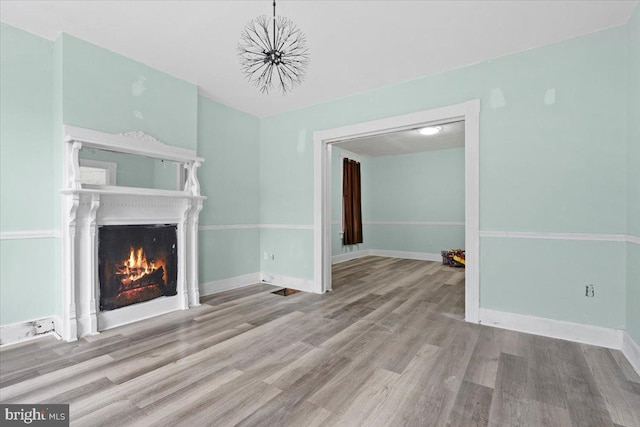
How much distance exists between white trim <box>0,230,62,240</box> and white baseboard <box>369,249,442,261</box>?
632cm

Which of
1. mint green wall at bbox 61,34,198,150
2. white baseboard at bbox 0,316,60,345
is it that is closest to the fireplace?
white baseboard at bbox 0,316,60,345

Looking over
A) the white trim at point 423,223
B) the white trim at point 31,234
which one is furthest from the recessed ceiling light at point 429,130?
the white trim at point 31,234

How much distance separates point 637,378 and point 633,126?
5.73ft

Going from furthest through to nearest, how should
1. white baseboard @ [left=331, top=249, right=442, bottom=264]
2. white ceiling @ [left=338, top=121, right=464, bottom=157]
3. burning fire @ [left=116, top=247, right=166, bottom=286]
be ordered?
1. white baseboard @ [left=331, top=249, right=442, bottom=264]
2. white ceiling @ [left=338, top=121, right=464, bottom=157]
3. burning fire @ [left=116, top=247, right=166, bottom=286]

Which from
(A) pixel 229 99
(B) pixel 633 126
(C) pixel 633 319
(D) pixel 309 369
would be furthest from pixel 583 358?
(A) pixel 229 99

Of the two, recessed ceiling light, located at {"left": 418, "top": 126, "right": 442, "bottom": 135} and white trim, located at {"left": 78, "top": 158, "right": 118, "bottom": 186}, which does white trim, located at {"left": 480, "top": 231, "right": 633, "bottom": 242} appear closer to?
recessed ceiling light, located at {"left": 418, "top": 126, "right": 442, "bottom": 135}

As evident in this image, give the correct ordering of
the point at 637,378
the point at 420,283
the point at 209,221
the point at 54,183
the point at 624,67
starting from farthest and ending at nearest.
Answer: the point at 420,283, the point at 209,221, the point at 54,183, the point at 624,67, the point at 637,378

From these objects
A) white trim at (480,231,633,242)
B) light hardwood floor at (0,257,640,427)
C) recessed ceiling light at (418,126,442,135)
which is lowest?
light hardwood floor at (0,257,640,427)

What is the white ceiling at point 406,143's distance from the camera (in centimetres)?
555

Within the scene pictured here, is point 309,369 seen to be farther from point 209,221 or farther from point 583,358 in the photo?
point 209,221

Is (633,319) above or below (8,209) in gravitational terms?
below

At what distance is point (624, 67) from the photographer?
241 centimetres

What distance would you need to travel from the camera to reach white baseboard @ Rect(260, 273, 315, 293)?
421cm

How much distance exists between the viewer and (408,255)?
7.29m
